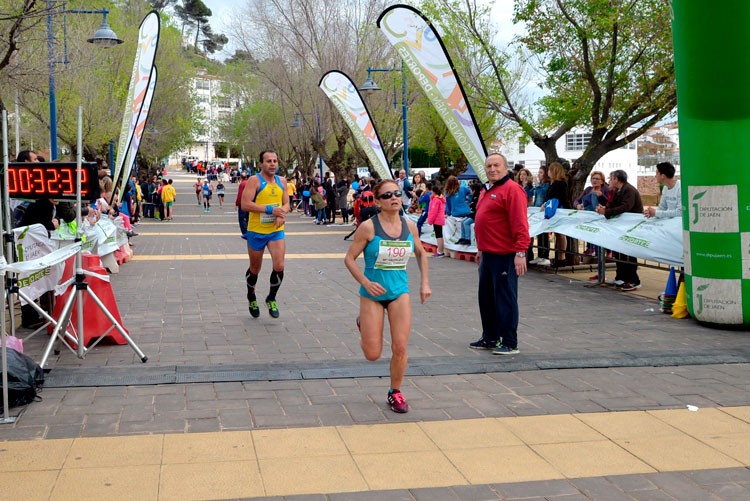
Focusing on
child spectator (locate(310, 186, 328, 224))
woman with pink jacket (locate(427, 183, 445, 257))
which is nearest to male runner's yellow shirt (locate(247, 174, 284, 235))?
woman with pink jacket (locate(427, 183, 445, 257))

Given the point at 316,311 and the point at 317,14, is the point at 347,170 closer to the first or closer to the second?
the point at 317,14

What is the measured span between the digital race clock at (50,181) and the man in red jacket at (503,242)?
3435 millimetres

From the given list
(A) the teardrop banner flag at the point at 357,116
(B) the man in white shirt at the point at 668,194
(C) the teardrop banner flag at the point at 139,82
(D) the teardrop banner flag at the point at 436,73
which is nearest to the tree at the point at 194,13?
(A) the teardrop banner flag at the point at 357,116

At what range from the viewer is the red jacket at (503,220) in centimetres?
770

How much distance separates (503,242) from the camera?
779cm

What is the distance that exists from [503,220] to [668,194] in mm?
4334

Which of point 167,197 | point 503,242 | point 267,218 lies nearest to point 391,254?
point 503,242

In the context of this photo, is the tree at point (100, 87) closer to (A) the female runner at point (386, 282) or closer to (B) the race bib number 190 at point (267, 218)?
(B) the race bib number 190 at point (267, 218)

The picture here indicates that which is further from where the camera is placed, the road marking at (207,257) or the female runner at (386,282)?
the road marking at (207,257)

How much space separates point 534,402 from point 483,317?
6.18 feet

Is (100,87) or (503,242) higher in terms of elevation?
(100,87)

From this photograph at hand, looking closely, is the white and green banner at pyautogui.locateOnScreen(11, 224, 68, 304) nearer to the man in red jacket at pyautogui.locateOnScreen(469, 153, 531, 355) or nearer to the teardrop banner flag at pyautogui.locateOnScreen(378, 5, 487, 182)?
the man in red jacket at pyautogui.locateOnScreen(469, 153, 531, 355)

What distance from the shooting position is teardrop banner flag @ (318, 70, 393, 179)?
2311 cm

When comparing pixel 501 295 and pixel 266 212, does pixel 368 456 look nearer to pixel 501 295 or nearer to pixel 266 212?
pixel 501 295
